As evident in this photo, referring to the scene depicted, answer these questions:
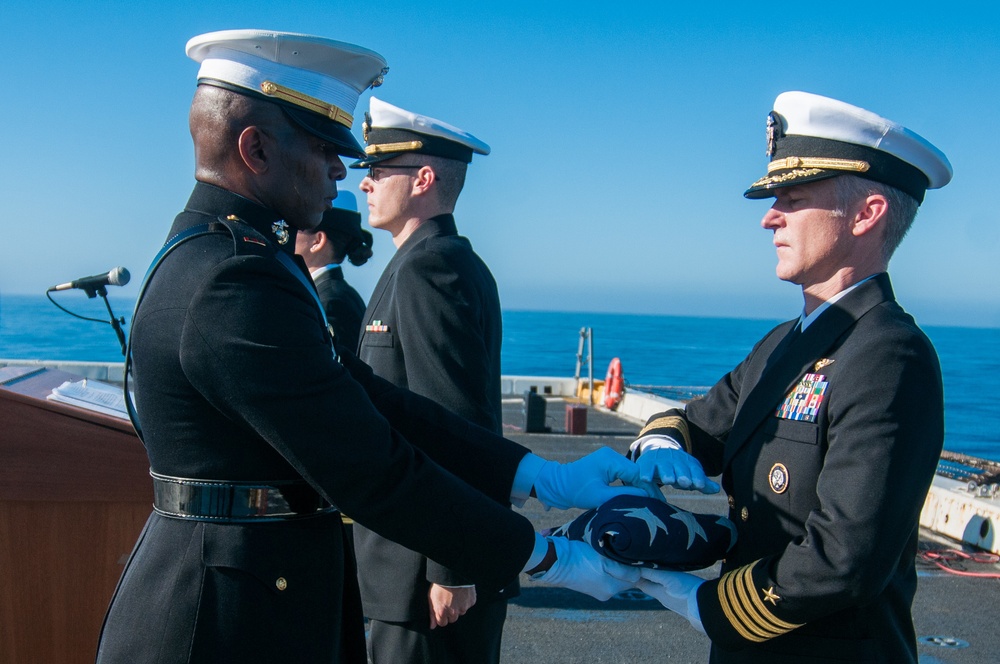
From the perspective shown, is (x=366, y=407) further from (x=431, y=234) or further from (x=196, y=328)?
(x=431, y=234)

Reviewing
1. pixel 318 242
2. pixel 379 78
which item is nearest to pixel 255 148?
pixel 379 78

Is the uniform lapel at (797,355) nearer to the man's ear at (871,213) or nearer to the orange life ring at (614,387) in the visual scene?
the man's ear at (871,213)

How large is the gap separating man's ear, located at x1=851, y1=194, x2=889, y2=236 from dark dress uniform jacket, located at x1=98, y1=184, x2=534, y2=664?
113 centimetres

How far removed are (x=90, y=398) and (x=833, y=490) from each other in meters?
2.38

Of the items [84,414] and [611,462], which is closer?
[611,462]

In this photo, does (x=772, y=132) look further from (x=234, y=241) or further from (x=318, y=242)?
(x=318, y=242)

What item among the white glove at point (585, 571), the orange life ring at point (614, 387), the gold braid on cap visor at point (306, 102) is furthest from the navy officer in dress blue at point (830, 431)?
the orange life ring at point (614, 387)

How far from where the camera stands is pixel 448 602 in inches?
108

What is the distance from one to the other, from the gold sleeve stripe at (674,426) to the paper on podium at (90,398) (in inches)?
64.6

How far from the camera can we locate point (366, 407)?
1.73 metres

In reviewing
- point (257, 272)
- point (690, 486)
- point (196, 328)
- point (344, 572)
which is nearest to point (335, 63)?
point (257, 272)

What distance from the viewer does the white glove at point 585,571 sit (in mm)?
2098

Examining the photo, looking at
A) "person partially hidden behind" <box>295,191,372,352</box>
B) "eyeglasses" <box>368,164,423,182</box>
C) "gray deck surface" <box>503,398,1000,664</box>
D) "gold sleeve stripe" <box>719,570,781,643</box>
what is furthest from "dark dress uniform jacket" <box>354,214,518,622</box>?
"gray deck surface" <box>503,398,1000,664</box>

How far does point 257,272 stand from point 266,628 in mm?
732
